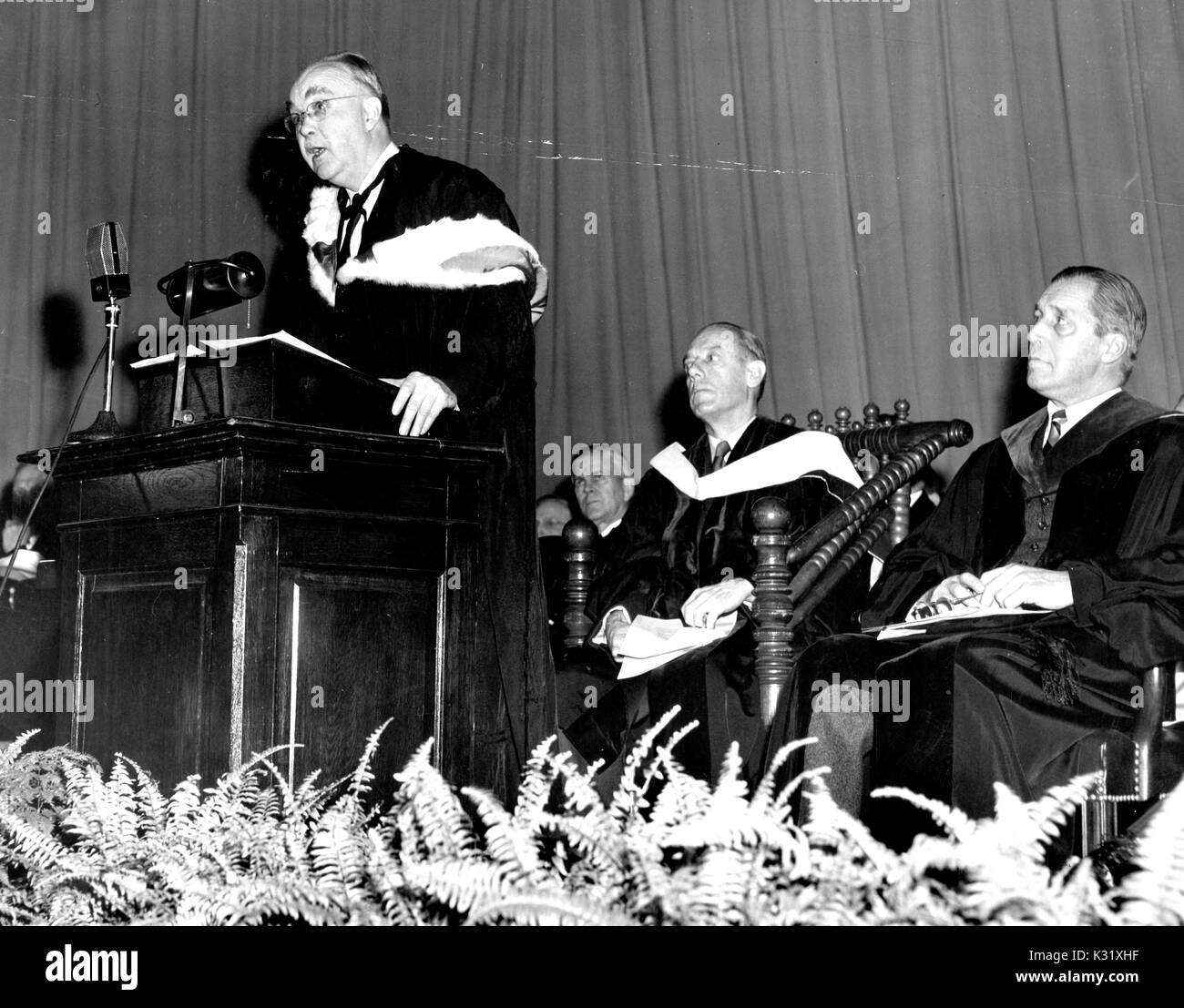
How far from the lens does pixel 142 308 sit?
6035mm

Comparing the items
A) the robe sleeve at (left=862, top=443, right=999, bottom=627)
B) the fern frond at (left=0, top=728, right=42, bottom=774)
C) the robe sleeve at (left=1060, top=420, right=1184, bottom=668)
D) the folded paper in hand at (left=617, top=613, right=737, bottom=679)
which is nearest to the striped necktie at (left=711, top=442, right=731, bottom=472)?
the folded paper in hand at (left=617, top=613, right=737, bottom=679)

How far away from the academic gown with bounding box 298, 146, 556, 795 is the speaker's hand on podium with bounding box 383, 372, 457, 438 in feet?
0.33

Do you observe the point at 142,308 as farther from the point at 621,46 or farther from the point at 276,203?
the point at 621,46

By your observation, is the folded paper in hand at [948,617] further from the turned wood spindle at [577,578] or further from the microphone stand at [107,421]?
the microphone stand at [107,421]

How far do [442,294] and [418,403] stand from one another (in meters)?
0.56

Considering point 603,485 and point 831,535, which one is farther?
point 603,485

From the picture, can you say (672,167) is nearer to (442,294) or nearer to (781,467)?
(781,467)

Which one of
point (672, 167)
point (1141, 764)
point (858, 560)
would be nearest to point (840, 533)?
point (858, 560)

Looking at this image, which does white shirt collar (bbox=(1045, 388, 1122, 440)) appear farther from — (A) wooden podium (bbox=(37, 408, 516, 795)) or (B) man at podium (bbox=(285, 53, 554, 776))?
(A) wooden podium (bbox=(37, 408, 516, 795))

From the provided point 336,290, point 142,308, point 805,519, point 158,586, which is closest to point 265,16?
point 142,308

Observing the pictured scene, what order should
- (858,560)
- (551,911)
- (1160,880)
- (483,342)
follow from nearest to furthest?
(1160,880)
(551,911)
(483,342)
(858,560)

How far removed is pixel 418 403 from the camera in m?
2.87

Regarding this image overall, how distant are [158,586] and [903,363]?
3427mm

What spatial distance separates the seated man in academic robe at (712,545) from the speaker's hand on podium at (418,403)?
126cm
